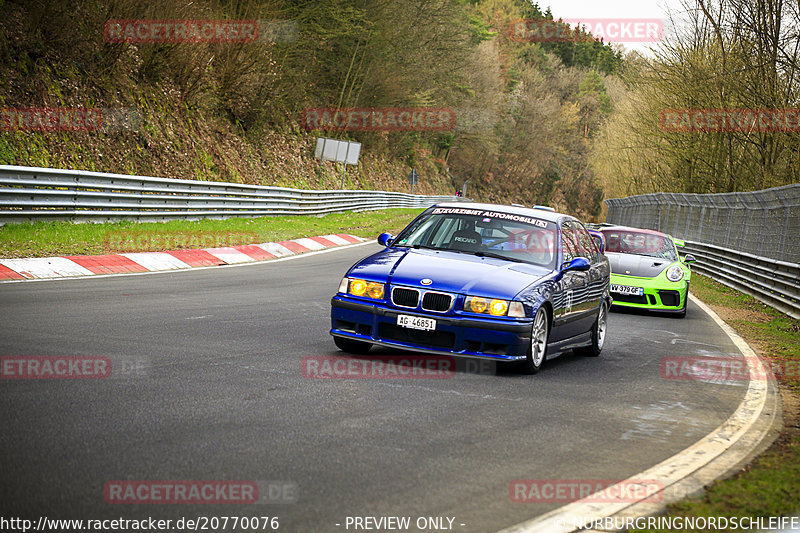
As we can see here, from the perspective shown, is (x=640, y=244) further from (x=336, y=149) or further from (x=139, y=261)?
(x=336, y=149)

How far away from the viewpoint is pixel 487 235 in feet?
30.4

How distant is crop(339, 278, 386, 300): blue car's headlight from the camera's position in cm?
819

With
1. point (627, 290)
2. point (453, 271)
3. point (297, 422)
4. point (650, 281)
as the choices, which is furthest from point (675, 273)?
point (297, 422)

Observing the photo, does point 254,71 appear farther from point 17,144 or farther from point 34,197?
point 34,197

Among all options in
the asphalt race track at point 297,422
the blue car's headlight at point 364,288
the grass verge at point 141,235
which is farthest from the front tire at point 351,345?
the grass verge at point 141,235

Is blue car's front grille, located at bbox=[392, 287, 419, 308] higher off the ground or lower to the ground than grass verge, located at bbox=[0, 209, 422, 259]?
higher

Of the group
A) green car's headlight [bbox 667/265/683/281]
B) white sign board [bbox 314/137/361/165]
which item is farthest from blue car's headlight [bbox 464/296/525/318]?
white sign board [bbox 314/137/361/165]

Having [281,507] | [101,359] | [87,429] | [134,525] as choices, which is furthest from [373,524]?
[101,359]

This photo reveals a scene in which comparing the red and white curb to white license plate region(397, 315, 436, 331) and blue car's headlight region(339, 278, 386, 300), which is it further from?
white license plate region(397, 315, 436, 331)

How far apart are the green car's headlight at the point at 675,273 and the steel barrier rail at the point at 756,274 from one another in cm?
219

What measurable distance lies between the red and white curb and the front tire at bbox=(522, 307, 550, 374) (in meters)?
7.63

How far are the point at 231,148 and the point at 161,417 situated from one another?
31.9 metres

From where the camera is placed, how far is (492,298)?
7953mm

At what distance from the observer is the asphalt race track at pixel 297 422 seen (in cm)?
429
